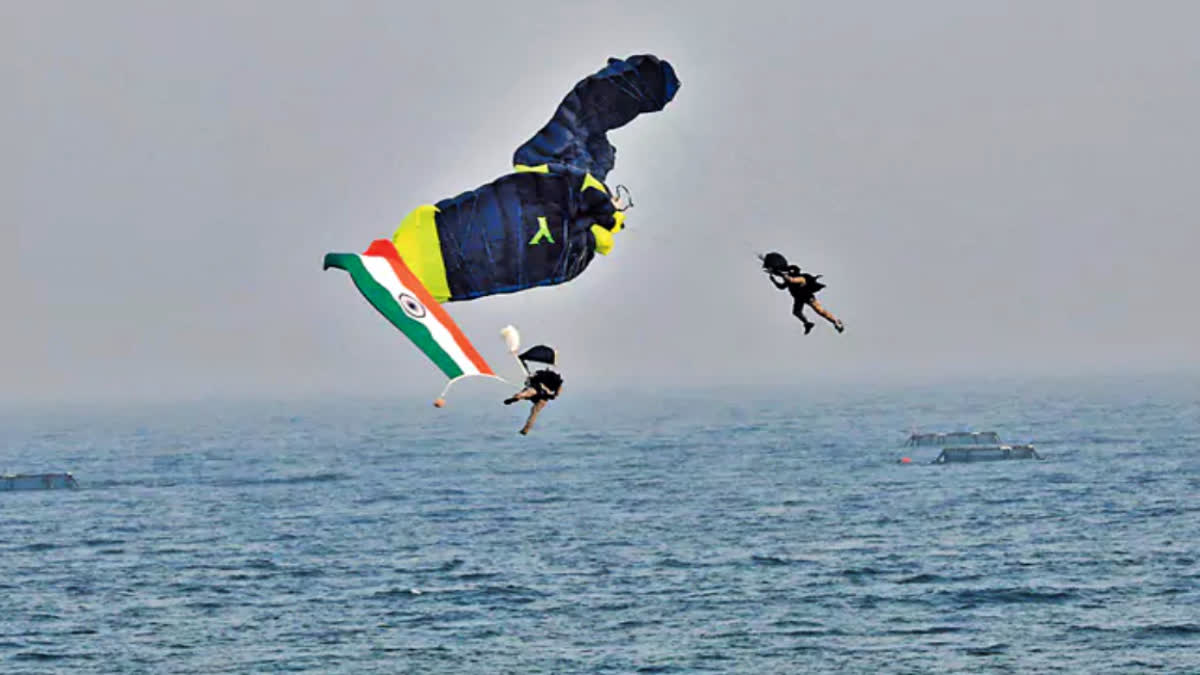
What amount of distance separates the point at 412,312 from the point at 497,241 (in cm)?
383

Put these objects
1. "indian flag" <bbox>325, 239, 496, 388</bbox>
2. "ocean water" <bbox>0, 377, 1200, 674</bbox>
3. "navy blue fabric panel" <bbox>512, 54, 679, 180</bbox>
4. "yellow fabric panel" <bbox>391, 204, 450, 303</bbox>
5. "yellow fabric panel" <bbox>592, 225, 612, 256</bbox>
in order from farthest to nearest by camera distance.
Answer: "ocean water" <bbox>0, 377, 1200, 674</bbox> < "navy blue fabric panel" <bbox>512, 54, 679, 180</bbox> < "yellow fabric panel" <bbox>592, 225, 612, 256</bbox> < "yellow fabric panel" <bbox>391, 204, 450, 303</bbox> < "indian flag" <bbox>325, 239, 496, 388</bbox>

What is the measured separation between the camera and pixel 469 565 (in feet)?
506

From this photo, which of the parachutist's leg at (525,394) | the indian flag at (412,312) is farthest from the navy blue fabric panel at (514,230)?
the parachutist's leg at (525,394)

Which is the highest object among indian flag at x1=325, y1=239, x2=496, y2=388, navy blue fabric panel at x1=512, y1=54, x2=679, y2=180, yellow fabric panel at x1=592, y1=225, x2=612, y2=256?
navy blue fabric panel at x1=512, y1=54, x2=679, y2=180

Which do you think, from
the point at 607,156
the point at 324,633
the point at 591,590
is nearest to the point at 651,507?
the point at 591,590

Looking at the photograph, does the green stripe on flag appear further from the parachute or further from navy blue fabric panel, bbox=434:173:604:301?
navy blue fabric panel, bbox=434:173:604:301

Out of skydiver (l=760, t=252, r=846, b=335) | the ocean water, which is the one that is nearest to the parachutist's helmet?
skydiver (l=760, t=252, r=846, b=335)

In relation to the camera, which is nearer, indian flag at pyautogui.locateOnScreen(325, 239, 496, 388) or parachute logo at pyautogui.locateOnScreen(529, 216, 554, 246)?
indian flag at pyautogui.locateOnScreen(325, 239, 496, 388)

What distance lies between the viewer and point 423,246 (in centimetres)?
4094

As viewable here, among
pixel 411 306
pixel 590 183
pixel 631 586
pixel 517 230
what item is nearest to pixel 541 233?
pixel 517 230

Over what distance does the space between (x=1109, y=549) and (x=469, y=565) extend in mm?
55893

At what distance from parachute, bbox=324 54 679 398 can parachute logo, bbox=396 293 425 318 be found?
31 millimetres

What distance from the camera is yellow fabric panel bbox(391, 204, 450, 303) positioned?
4081 cm

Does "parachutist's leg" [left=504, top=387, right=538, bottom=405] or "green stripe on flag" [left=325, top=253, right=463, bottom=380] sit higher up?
"green stripe on flag" [left=325, top=253, right=463, bottom=380]
